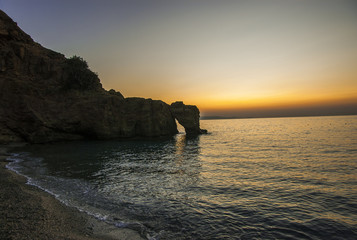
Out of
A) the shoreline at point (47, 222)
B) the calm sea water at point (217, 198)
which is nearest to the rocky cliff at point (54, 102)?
the calm sea water at point (217, 198)

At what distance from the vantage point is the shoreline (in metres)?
5.89

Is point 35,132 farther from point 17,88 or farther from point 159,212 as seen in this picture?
point 159,212

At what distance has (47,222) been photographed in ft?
22.4

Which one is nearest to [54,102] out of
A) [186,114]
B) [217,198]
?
[186,114]

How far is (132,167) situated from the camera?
18406 millimetres

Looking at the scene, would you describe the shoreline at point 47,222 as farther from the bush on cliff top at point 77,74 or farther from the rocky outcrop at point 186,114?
the rocky outcrop at point 186,114

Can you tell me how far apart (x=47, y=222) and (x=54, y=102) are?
38.9 metres

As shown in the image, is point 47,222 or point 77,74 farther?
point 77,74

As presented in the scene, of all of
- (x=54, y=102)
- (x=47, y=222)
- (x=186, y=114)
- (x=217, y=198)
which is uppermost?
(x=54, y=102)

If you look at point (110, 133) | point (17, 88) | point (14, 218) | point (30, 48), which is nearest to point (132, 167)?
point (14, 218)

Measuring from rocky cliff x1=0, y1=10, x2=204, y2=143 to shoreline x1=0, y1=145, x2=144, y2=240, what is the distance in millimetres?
32726

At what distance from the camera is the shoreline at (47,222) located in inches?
232

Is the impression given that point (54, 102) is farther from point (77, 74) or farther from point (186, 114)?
point (186, 114)

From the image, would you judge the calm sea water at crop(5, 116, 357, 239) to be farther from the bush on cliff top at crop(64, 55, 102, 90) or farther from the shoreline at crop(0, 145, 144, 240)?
the bush on cliff top at crop(64, 55, 102, 90)
